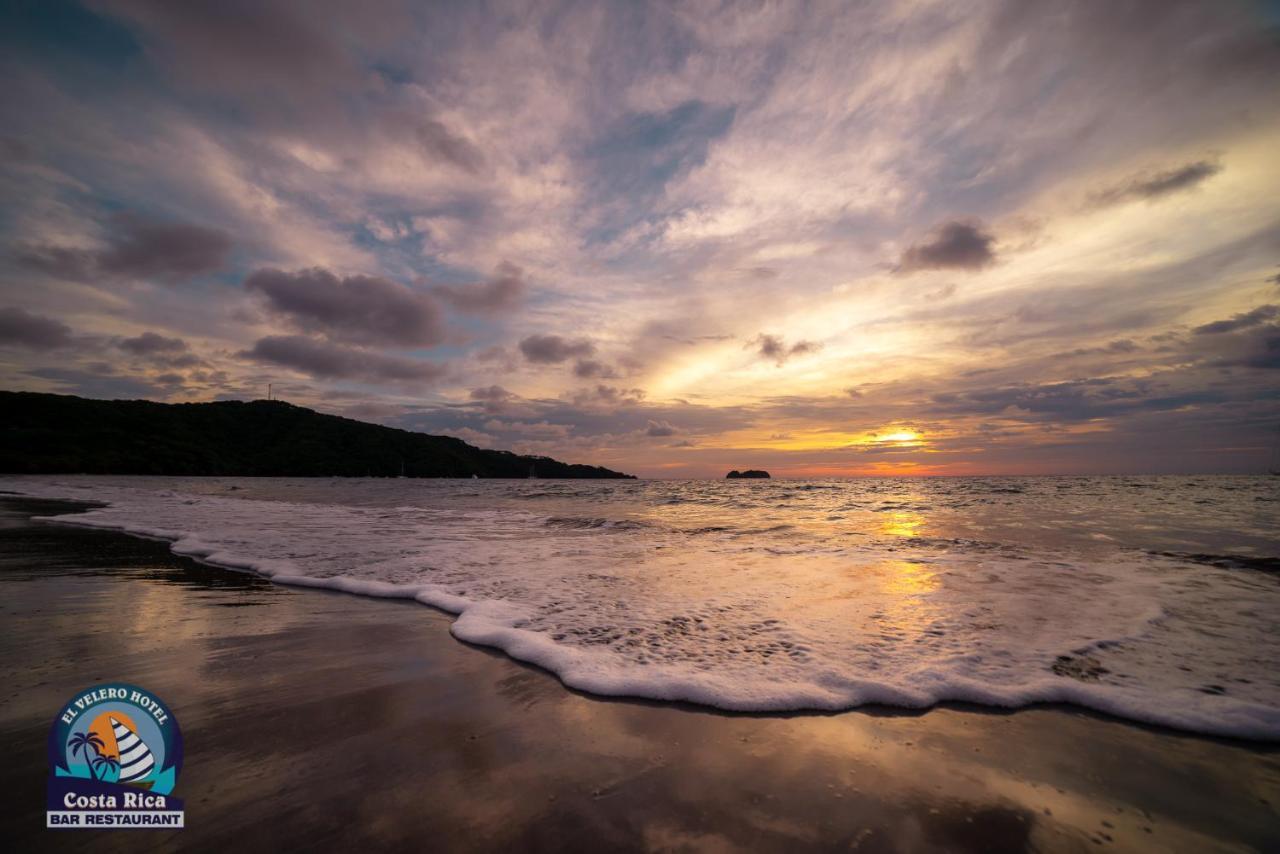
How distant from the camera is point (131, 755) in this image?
11.1 feet

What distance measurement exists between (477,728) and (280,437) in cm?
18601

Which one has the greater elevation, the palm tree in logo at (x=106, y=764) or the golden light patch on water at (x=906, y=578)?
the palm tree in logo at (x=106, y=764)

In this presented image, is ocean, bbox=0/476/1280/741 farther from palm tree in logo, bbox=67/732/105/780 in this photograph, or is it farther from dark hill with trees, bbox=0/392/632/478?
dark hill with trees, bbox=0/392/632/478

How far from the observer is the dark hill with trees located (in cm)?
9819

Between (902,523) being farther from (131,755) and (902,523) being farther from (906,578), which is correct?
(131,755)

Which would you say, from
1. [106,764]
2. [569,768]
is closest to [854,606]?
[569,768]

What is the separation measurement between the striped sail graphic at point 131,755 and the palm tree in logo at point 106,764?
0.02m

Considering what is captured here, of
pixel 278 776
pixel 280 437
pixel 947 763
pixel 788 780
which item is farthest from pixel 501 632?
pixel 280 437

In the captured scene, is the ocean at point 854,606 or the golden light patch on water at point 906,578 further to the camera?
the golden light patch on water at point 906,578

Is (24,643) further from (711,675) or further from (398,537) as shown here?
(398,537)

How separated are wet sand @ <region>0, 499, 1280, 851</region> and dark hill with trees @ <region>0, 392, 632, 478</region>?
12591cm

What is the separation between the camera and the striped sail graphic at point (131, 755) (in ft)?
10.7

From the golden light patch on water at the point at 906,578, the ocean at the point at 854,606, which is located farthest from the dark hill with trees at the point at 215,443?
the golden light patch on water at the point at 906,578

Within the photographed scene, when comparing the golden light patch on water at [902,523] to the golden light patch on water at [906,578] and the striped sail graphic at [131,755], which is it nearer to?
the golden light patch on water at [906,578]
